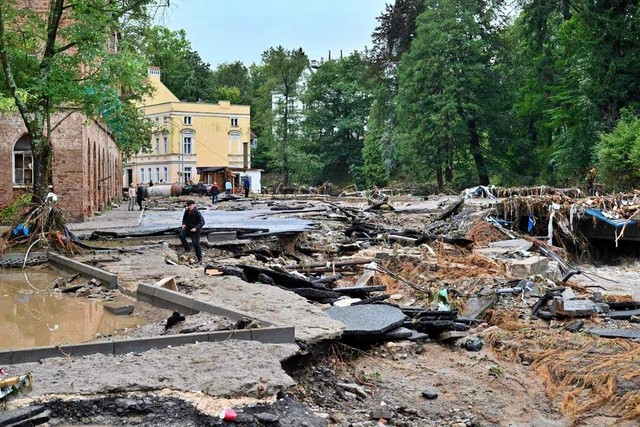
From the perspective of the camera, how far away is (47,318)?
10039mm

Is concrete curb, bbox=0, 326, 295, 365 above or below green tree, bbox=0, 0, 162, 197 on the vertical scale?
below

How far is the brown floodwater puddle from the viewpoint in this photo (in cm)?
869

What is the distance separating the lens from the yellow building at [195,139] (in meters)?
74.1

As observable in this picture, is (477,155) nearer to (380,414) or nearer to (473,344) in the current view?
(473,344)

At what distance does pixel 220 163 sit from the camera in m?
75.9

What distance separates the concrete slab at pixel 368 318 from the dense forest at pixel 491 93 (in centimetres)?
1514

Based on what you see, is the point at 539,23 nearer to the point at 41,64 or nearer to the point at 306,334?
the point at 41,64

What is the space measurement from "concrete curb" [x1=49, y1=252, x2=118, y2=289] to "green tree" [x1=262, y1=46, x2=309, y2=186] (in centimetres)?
5746

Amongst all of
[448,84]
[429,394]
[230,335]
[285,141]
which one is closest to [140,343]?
[230,335]

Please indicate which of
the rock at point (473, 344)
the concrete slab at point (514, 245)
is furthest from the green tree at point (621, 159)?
the rock at point (473, 344)

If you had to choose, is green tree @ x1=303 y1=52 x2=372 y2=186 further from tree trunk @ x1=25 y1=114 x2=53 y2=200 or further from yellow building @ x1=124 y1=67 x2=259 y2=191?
tree trunk @ x1=25 y1=114 x2=53 y2=200

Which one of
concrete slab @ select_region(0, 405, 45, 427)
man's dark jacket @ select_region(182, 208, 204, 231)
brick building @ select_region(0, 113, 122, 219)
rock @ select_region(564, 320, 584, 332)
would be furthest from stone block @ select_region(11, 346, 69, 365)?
brick building @ select_region(0, 113, 122, 219)

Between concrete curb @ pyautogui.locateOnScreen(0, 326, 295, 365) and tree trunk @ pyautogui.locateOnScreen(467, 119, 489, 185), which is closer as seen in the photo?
concrete curb @ pyautogui.locateOnScreen(0, 326, 295, 365)

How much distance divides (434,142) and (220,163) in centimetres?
3238
